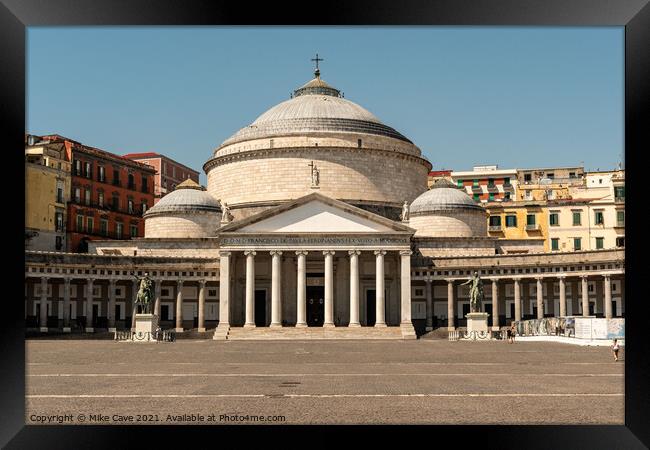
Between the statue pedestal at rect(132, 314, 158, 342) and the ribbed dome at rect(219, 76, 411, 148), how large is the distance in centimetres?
2855

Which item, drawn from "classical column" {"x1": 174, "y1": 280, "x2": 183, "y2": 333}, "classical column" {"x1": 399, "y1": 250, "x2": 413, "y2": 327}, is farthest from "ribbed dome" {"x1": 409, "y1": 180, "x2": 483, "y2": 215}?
"classical column" {"x1": 174, "y1": 280, "x2": 183, "y2": 333}

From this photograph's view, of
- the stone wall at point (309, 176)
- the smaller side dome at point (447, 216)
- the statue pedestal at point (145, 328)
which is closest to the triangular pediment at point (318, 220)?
the statue pedestal at point (145, 328)

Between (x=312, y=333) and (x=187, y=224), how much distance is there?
23.7m

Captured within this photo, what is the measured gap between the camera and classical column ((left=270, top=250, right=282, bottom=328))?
67.7 m

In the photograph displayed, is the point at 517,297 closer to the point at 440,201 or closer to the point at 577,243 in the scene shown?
the point at 440,201

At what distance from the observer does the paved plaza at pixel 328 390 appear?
16.3m

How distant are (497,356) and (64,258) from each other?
43.3 meters

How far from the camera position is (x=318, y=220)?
69.6 m

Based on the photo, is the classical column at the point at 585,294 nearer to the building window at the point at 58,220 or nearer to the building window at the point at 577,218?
the building window at the point at 577,218

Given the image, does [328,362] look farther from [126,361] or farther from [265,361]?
[126,361]

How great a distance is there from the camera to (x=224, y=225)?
227ft

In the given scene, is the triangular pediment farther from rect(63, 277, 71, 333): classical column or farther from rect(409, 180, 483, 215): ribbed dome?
rect(409, 180, 483, 215): ribbed dome

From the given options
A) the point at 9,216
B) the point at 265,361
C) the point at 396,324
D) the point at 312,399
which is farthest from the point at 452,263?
the point at 9,216

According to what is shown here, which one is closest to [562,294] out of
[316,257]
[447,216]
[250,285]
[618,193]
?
[447,216]
